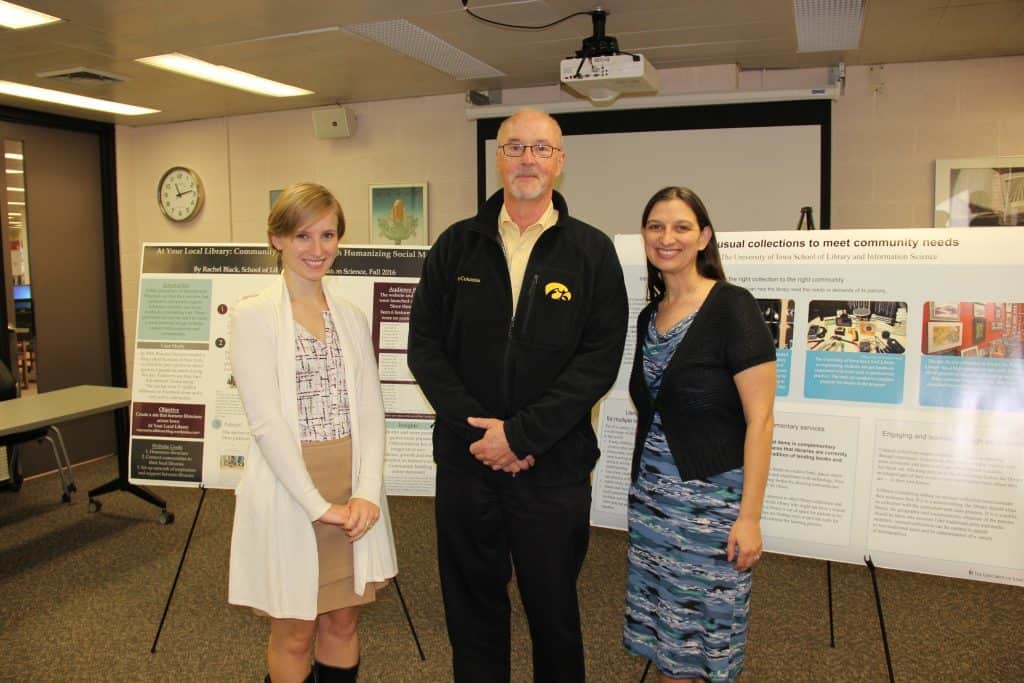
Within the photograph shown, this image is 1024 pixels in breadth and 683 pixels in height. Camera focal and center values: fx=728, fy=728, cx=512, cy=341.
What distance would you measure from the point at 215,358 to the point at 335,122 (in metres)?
3.17

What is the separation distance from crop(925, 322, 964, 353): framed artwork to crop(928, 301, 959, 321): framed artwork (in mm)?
18

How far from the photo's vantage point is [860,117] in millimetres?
4523

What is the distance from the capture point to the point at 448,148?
544cm

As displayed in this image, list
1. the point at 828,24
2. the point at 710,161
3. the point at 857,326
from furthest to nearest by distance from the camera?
the point at 710,161, the point at 828,24, the point at 857,326

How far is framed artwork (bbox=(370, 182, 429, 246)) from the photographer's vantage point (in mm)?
5523

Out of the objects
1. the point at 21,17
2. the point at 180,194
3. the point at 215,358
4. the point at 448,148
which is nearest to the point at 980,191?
the point at 448,148

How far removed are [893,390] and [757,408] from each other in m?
0.69

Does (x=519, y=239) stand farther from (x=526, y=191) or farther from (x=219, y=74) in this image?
(x=219, y=74)

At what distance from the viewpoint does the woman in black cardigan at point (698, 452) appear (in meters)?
1.76

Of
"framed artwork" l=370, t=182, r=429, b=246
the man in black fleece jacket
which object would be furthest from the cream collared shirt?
"framed artwork" l=370, t=182, r=429, b=246

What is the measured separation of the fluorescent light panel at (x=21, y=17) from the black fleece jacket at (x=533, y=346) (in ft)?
9.38

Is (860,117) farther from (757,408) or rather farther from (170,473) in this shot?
(170,473)

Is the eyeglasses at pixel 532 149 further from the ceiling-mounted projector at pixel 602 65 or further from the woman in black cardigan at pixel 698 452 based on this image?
the ceiling-mounted projector at pixel 602 65

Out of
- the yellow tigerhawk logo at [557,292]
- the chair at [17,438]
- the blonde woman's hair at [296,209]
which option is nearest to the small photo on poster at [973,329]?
the yellow tigerhawk logo at [557,292]
